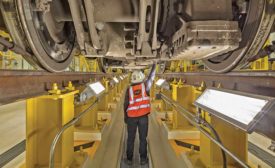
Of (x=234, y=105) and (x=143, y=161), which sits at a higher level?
(x=234, y=105)

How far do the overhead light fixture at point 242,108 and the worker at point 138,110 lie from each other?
2918 millimetres

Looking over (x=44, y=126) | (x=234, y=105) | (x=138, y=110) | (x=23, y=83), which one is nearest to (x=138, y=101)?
(x=138, y=110)

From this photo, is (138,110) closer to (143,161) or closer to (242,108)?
(143,161)

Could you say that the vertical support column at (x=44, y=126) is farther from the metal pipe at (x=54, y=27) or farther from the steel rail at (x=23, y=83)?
the metal pipe at (x=54, y=27)

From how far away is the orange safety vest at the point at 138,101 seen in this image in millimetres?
4809

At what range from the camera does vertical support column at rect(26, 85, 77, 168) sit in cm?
276

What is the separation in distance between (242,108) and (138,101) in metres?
3.46

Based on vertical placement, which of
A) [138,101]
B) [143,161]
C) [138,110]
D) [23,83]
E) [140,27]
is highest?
[140,27]

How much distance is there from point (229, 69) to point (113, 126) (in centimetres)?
581

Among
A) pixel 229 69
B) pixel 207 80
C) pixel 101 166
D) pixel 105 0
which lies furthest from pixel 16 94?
pixel 101 166

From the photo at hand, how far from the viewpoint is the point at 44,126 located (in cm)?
282

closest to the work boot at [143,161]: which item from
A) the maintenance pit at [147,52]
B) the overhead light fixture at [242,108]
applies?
the maintenance pit at [147,52]

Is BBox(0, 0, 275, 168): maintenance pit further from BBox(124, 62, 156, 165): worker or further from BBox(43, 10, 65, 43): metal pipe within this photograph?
BBox(124, 62, 156, 165): worker

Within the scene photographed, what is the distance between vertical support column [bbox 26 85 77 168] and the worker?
2081mm
